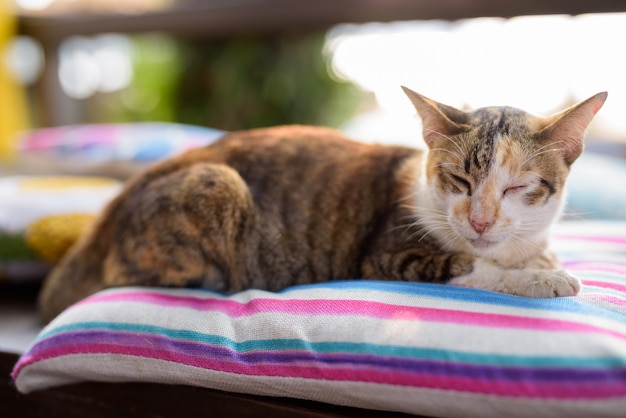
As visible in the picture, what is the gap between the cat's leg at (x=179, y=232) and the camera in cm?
136

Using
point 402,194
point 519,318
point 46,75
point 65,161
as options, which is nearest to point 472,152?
point 402,194

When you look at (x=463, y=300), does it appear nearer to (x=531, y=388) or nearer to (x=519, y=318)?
(x=519, y=318)

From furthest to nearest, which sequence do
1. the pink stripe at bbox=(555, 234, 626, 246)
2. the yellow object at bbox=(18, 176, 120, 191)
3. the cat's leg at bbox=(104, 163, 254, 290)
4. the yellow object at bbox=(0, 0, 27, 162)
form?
1. the yellow object at bbox=(0, 0, 27, 162)
2. the yellow object at bbox=(18, 176, 120, 191)
3. the pink stripe at bbox=(555, 234, 626, 246)
4. the cat's leg at bbox=(104, 163, 254, 290)

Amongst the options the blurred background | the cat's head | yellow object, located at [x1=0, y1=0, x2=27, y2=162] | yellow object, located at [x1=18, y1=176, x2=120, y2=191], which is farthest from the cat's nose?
yellow object, located at [x1=0, y1=0, x2=27, y2=162]

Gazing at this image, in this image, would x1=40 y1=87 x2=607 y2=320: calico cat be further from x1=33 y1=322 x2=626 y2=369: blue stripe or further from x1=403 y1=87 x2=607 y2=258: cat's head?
x1=33 y1=322 x2=626 y2=369: blue stripe

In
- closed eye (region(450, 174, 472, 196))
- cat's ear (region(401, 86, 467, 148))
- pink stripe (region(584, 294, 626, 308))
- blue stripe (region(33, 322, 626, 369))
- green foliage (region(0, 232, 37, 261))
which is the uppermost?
cat's ear (region(401, 86, 467, 148))

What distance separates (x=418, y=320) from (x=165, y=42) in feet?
10.0

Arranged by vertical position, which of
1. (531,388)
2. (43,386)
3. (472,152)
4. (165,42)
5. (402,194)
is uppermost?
(165,42)

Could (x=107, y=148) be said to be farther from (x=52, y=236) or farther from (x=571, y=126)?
(x=571, y=126)

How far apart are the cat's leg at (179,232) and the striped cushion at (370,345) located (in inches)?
2.3

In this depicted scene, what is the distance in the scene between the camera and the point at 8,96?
358 cm

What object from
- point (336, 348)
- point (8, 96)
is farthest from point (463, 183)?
point (8, 96)

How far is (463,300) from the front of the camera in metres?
1.07

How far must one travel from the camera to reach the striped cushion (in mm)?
870
